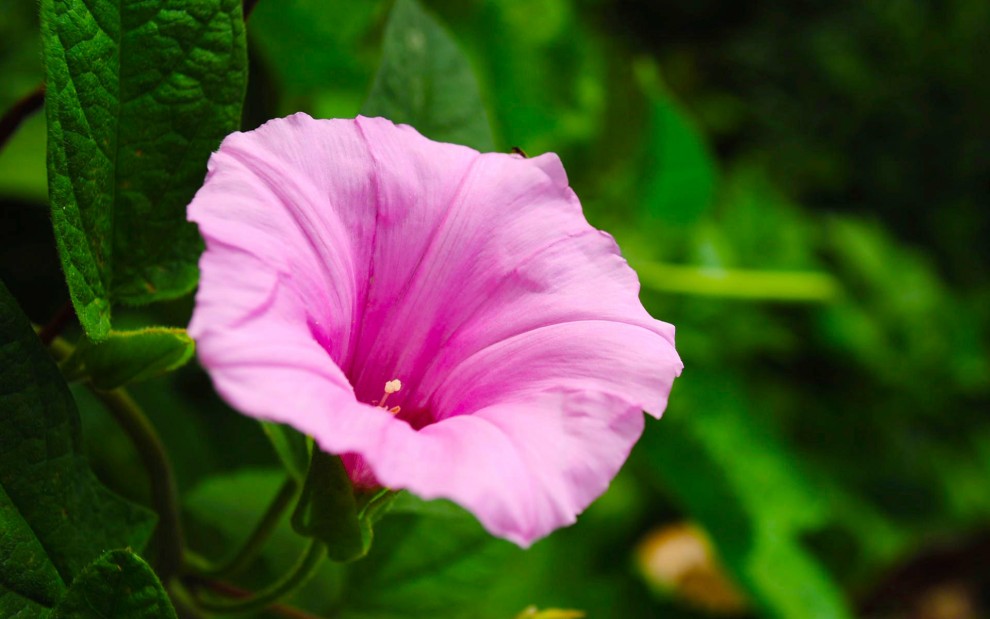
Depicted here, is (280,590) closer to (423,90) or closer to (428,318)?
(428,318)

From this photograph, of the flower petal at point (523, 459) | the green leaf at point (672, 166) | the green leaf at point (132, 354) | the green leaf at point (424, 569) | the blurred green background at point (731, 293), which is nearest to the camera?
the flower petal at point (523, 459)

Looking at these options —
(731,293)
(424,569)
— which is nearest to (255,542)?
(424,569)

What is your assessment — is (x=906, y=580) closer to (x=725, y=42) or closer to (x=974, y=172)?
(x=974, y=172)

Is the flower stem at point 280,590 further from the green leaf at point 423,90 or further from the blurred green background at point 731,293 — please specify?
the green leaf at point 423,90

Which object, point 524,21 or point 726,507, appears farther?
point 524,21

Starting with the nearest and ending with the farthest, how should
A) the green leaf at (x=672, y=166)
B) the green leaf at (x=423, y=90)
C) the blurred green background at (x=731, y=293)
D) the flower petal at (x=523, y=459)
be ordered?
the flower petal at (x=523, y=459)
the green leaf at (x=423, y=90)
the blurred green background at (x=731, y=293)
the green leaf at (x=672, y=166)

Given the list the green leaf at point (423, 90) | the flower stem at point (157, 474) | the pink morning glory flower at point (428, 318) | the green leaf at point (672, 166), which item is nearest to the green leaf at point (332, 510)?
the pink morning glory flower at point (428, 318)

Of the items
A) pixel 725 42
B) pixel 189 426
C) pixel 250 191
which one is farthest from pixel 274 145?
pixel 725 42
